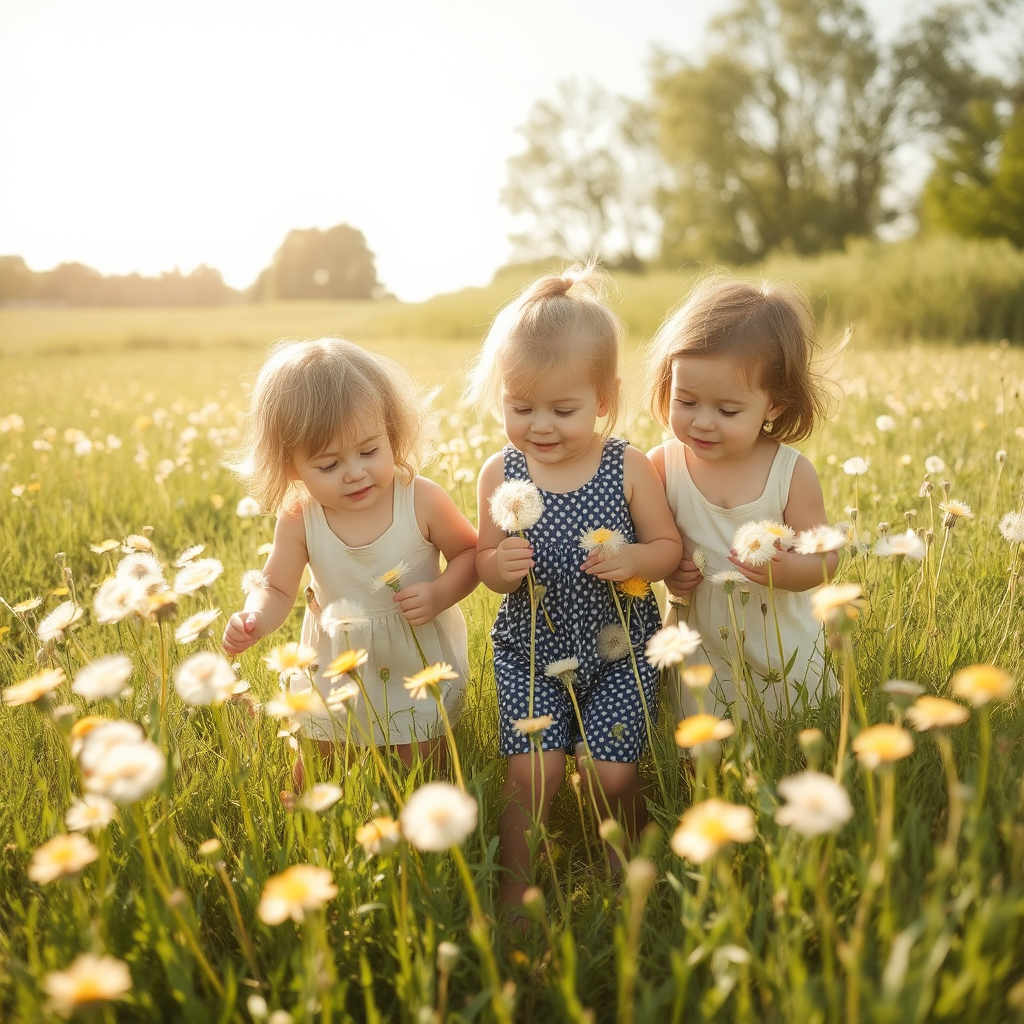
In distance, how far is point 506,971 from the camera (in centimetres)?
129

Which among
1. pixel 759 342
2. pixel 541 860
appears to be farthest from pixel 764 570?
pixel 541 860

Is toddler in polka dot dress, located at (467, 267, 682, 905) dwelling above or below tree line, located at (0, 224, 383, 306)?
below

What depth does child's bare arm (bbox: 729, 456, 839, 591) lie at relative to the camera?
1875mm

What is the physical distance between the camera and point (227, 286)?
41219 millimetres

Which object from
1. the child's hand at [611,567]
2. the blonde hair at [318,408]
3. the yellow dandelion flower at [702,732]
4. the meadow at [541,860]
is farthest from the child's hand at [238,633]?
the yellow dandelion flower at [702,732]

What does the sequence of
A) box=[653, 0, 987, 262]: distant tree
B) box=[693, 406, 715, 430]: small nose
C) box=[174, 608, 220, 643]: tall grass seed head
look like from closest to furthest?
1. box=[174, 608, 220, 643]: tall grass seed head
2. box=[693, 406, 715, 430]: small nose
3. box=[653, 0, 987, 262]: distant tree

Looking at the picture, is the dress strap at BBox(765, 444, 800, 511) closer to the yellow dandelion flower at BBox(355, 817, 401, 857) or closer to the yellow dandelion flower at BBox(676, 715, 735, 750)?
the yellow dandelion flower at BBox(676, 715, 735, 750)

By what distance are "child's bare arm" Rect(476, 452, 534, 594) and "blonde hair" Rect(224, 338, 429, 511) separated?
0.20m

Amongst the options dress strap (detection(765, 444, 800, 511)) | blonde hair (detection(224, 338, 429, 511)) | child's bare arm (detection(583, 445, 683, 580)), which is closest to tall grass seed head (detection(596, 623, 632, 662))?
child's bare arm (detection(583, 445, 683, 580))

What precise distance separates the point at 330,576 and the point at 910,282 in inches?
490

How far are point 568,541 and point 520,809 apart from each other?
630 mm

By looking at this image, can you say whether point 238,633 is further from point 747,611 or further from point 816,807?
point 816,807

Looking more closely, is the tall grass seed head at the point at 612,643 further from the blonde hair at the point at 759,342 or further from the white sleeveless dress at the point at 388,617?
the blonde hair at the point at 759,342

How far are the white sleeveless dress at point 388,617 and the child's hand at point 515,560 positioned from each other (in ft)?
1.19
